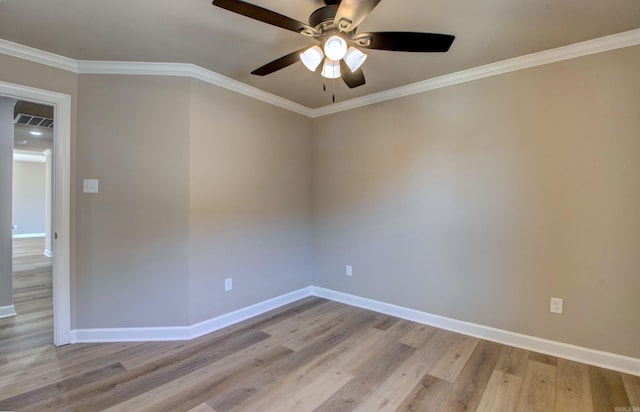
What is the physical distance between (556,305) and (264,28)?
309 centimetres

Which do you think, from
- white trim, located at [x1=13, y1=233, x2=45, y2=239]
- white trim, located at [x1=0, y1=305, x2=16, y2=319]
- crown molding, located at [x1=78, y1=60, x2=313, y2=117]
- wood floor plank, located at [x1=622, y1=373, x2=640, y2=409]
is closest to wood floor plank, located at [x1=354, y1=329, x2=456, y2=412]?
wood floor plank, located at [x1=622, y1=373, x2=640, y2=409]

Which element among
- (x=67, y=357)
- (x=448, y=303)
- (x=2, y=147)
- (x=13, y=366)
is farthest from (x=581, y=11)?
(x=2, y=147)

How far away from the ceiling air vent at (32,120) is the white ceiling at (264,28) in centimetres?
243

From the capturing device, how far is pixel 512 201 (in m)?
2.54

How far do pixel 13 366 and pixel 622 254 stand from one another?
4584mm

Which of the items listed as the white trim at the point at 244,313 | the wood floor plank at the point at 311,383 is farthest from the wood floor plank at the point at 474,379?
the white trim at the point at 244,313

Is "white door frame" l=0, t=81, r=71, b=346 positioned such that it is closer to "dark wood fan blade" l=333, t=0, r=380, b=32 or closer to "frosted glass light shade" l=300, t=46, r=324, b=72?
"frosted glass light shade" l=300, t=46, r=324, b=72

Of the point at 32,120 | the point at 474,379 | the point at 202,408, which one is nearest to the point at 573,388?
the point at 474,379

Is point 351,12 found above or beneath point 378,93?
beneath

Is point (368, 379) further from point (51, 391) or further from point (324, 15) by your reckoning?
point (324, 15)

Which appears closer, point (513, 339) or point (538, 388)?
point (538, 388)

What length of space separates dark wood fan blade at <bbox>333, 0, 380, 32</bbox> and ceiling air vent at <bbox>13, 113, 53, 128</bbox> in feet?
15.1

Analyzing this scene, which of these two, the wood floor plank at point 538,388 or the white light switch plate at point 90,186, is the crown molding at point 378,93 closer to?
the white light switch plate at point 90,186

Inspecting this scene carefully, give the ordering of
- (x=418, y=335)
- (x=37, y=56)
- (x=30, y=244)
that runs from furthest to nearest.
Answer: (x=30, y=244)
(x=418, y=335)
(x=37, y=56)
